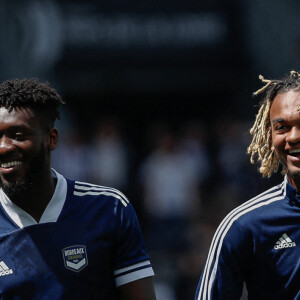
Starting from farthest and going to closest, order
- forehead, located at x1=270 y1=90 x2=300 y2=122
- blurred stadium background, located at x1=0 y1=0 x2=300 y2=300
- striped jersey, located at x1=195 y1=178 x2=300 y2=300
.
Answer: blurred stadium background, located at x1=0 y1=0 x2=300 y2=300, forehead, located at x1=270 y1=90 x2=300 y2=122, striped jersey, located at x1=195 y1=178 x2=300 y2=300

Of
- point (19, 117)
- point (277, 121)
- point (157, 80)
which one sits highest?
point (19, 117)

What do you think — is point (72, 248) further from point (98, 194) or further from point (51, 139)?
point (51, 139)

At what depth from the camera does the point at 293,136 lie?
355 centimetres

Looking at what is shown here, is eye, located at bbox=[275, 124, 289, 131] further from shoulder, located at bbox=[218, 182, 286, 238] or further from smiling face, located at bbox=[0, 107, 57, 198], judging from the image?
smiling face, located at bbox=[0, 107, 57, 198]

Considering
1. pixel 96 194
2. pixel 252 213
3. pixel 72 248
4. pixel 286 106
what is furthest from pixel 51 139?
pixel 286 106

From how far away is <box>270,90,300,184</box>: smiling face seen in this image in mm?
3553

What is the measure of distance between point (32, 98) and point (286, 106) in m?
1.15

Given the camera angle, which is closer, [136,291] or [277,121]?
[277,121]

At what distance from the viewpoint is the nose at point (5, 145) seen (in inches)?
141

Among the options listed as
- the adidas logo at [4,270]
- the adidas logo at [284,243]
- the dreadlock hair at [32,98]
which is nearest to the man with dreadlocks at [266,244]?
the adidas logo at [284,243]

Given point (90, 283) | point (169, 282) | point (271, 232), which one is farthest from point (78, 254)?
point (169, 282)

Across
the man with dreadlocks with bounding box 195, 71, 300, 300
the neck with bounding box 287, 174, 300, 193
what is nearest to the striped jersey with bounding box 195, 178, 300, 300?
the man with dreadlocks with bounding box 195, 71, 300, 300

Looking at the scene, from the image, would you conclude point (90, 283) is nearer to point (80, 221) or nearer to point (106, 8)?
point (80, 221)

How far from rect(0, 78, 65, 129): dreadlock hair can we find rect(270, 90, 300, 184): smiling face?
1026 millimetres
